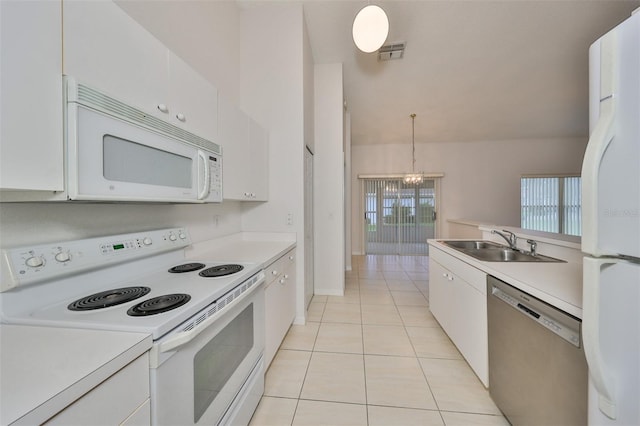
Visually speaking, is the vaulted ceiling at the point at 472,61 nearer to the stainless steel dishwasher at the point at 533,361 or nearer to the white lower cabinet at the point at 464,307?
the white lower cabinet at the point at 464,307

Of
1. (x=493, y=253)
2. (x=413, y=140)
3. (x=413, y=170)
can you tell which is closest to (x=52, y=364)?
(x=493, y=253)

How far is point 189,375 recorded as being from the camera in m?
0.87

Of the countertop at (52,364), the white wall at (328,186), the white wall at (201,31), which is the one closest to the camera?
the countertop at (52,364)

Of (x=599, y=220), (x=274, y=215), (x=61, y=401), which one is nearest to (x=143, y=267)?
(x=61, y=401)

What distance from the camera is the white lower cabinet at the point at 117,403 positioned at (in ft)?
1.75

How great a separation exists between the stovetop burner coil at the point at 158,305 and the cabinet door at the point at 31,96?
0.47 meters

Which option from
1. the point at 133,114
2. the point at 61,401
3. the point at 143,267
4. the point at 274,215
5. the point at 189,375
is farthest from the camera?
the point at 274,215

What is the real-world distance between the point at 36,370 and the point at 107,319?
0.72ft

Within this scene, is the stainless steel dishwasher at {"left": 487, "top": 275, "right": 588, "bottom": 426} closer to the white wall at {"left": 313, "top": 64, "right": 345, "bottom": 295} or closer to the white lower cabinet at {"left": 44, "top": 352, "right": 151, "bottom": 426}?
the white lower cabinet at {"left": 44, "top": 352, "right": 151, "bottom": 426}

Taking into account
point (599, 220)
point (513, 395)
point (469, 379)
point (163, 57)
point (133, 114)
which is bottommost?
point (469, 379)

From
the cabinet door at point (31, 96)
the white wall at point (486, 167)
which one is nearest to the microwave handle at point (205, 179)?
the cabinet door at point (31, 96)

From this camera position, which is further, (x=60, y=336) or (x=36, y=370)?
(x=60, y=336)

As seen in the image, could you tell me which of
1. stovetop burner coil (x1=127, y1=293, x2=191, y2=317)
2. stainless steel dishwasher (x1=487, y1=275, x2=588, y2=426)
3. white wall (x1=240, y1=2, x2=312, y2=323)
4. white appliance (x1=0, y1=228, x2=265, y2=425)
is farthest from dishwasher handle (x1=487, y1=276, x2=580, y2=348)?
white wall (x1=240, y1=2, x2=312, y2=323)

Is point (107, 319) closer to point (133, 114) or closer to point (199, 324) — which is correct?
point (199, 324)
